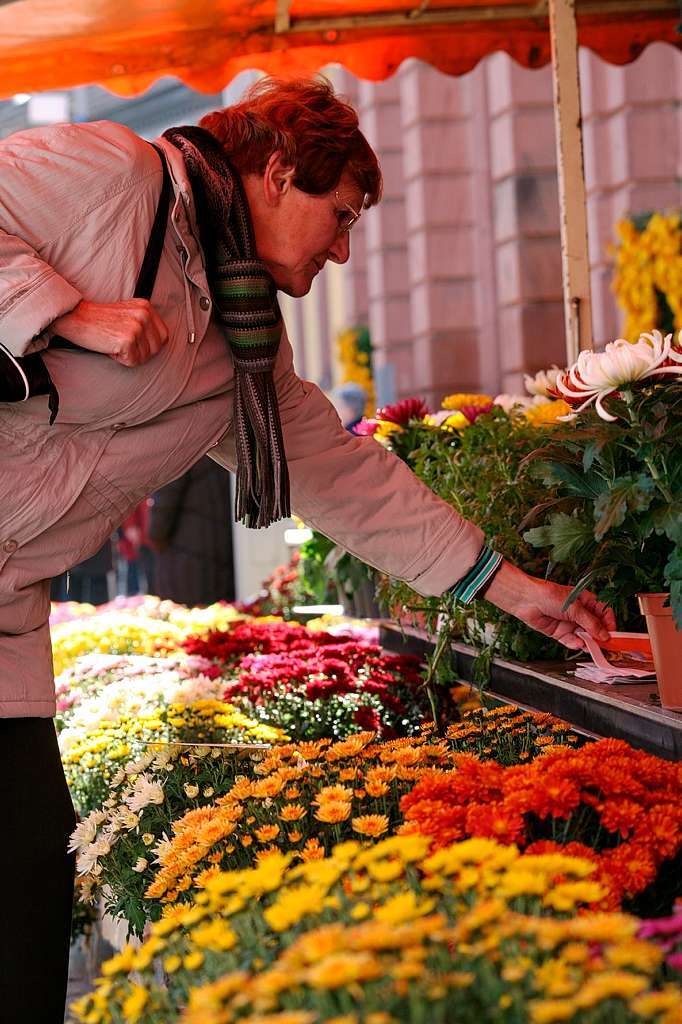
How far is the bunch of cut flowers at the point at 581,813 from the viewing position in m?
1.31

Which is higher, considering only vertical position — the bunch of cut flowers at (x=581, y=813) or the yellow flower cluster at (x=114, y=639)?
the yellow flower cluster at (x=114, y=639)

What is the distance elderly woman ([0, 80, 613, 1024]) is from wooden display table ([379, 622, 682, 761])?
0.62m

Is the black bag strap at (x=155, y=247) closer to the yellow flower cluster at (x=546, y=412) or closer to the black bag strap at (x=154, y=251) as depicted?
the black bag strap at (x=154, y=251)

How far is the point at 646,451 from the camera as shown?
73.5 inches

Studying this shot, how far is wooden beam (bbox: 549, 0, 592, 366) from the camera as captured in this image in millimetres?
3871

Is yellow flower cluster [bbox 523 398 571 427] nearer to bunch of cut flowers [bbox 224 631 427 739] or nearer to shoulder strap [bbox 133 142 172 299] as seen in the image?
bunch of cut flowers [bbox 224 631 427 739]

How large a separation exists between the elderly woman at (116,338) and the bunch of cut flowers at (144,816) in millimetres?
85

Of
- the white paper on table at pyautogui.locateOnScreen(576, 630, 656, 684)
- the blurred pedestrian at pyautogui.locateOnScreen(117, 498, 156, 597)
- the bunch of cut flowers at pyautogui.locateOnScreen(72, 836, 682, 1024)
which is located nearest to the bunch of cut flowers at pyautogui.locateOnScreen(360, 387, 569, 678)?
the white paper on table at pyautogui.locateOnScreen(576, 630, 656, 684)

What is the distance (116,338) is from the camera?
5.68ft

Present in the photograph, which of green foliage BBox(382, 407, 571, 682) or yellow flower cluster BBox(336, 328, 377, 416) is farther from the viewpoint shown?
yellow flower cluster BBox(336, 328, 377, 416)

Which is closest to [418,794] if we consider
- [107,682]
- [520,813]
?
[520,813]

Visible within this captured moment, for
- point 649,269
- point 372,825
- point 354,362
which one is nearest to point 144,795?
point 372,825

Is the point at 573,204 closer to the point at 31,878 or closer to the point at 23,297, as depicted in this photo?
the point at 23,297

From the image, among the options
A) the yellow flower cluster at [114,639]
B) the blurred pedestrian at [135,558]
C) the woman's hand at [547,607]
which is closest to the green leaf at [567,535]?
the woman's hand at [547,607]
